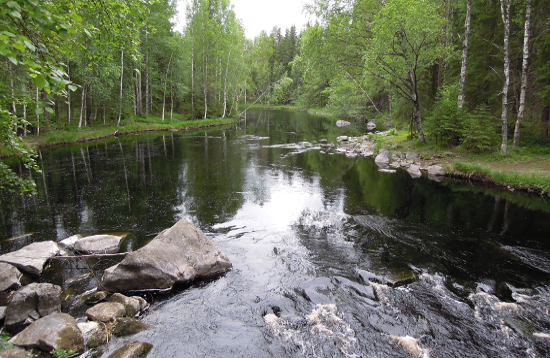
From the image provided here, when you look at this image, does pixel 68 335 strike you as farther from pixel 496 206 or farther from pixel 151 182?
pixel 496 206

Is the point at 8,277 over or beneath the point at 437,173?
beneath

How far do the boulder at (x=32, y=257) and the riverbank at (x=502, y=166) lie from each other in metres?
19.5

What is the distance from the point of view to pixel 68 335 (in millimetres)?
5129

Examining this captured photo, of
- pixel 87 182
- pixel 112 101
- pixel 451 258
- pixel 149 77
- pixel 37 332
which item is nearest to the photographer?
pixel 37 332

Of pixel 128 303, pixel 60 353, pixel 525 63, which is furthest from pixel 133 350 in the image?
pixel 525 63

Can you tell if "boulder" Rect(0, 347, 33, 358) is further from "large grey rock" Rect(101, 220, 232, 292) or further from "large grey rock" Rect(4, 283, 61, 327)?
"large grey rock" Rect(101, 220, 232, 292)

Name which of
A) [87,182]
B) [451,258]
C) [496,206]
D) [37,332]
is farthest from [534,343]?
[87,182]

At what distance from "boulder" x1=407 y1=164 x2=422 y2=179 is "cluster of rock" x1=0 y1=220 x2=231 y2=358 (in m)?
15.1

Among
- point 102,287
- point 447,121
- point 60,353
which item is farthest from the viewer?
point 447,121

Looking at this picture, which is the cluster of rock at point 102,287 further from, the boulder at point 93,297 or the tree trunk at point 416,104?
the tree trunk at point 416,104

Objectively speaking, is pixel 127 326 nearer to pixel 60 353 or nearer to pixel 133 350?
pixel 133 350

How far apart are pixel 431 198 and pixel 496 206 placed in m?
2.62

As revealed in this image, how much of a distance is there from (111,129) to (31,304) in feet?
97.7

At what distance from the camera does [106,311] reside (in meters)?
5.98
